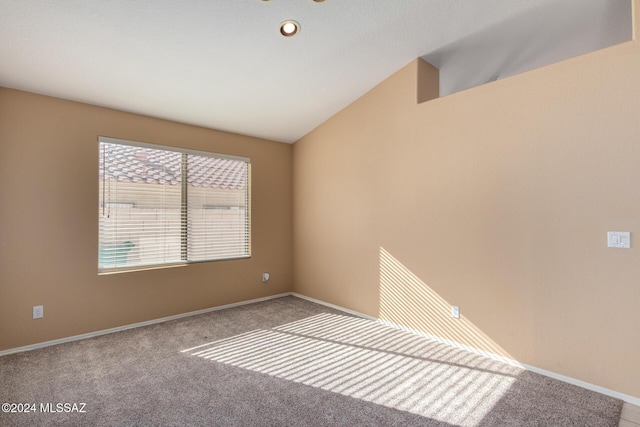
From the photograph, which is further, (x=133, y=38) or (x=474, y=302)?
(x=474, y=302)

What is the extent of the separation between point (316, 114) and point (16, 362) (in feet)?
12.7

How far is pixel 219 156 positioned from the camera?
13.6ft

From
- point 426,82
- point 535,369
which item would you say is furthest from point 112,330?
point 426,82

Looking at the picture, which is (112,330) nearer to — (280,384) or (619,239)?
(280,384)

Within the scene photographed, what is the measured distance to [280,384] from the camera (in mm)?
2291

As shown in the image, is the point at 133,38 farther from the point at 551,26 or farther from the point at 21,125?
the point at 551,26

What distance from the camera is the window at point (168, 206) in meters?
3.32

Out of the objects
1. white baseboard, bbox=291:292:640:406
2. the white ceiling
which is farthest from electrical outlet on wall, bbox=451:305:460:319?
the white ceiling

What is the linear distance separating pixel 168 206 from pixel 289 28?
2.43 meters

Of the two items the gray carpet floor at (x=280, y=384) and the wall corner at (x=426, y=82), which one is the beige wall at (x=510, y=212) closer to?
the wall corner at (x=426, y=82)

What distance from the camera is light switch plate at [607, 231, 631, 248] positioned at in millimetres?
2104

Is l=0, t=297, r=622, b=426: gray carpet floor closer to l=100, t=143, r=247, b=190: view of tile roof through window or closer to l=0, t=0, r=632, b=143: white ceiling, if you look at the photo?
l=100, t=143, r=247, b=190: view of tile roof through window

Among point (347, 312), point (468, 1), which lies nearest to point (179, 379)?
point (347, 312)

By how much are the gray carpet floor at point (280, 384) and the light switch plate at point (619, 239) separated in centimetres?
105
